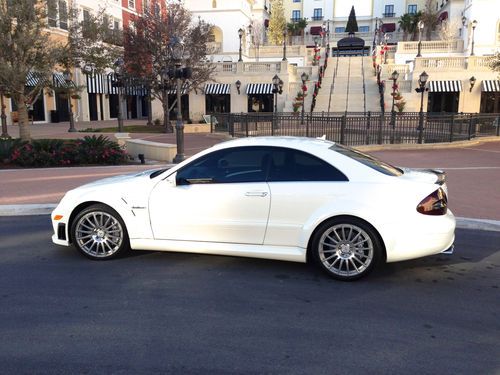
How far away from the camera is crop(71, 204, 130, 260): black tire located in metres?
5.61

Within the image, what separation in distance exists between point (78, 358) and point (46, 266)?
240cm

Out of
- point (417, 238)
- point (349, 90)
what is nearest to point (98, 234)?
point (417, 238)

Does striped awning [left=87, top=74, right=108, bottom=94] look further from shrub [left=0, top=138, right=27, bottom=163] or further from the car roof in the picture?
the car roof

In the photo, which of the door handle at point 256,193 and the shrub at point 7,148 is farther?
the shrub at point 7,148

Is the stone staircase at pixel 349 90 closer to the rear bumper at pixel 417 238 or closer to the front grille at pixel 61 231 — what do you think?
the rear bumper at pixel 417 238

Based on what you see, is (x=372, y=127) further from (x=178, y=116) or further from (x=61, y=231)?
(x=61, y=231)

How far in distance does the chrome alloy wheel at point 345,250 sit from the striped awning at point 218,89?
1391 inches

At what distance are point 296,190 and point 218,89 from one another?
116 feet

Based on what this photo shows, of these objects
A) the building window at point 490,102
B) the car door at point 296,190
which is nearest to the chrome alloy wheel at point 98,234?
the car door at point 296,190

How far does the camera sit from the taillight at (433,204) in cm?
486

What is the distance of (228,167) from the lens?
553cm

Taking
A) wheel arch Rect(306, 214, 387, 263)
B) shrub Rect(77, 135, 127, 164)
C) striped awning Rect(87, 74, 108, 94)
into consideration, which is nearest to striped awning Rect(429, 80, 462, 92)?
shrub Rect(77, 135, 127, 164)

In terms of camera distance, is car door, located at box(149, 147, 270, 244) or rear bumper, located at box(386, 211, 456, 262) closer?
rear bumper, located at box(386, 211, 456, 262)

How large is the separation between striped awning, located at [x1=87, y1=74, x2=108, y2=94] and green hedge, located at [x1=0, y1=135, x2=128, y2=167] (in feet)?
106
